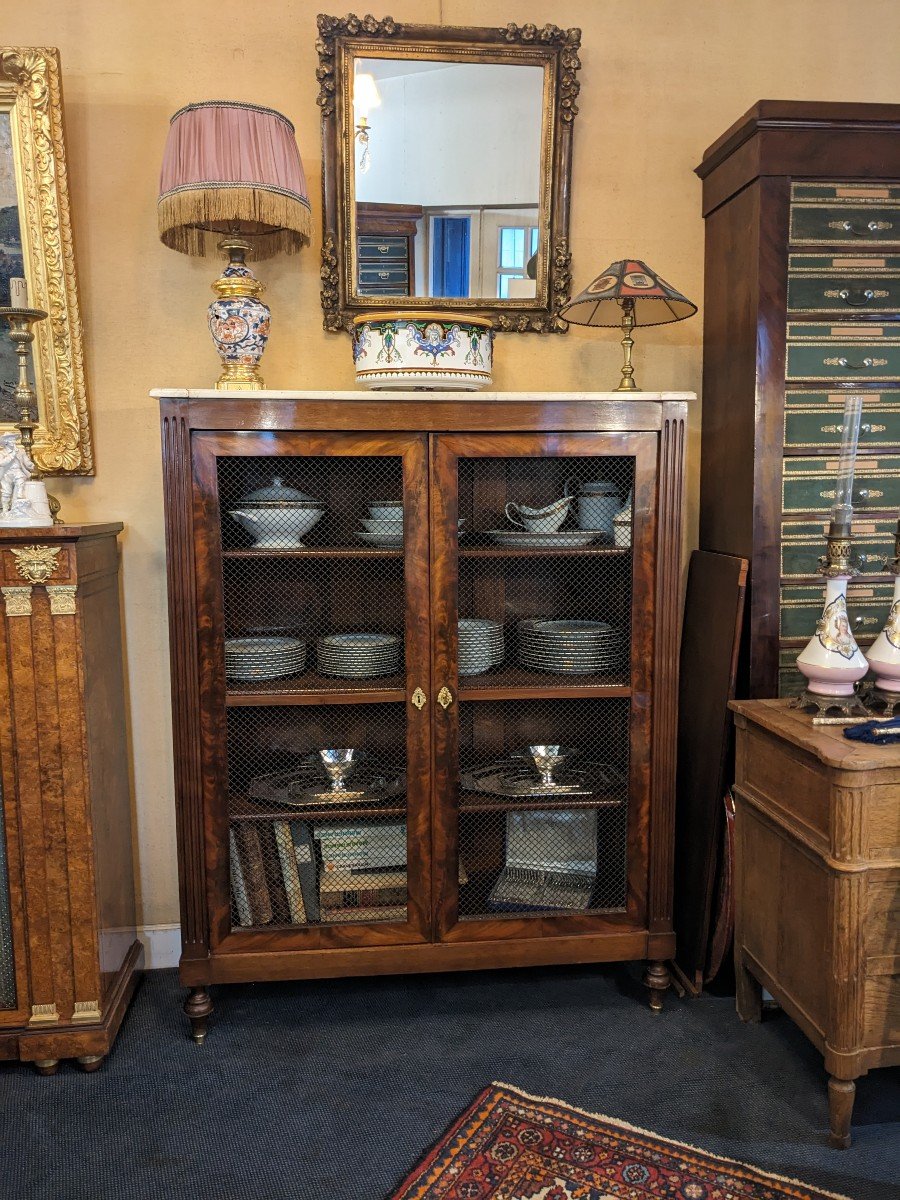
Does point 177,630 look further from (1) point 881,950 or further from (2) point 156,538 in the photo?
(1) point 881,950

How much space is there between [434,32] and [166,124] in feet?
2.39

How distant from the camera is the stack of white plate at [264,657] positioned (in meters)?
2.05

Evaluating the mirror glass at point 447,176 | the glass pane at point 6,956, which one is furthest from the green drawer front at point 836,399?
the glass pane at point 6,956

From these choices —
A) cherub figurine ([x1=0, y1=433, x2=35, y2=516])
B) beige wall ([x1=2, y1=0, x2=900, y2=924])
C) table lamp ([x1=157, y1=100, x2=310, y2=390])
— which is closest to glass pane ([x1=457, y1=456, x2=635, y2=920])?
beige wall ([x1=2, y1=0, x2=900, y2=924])

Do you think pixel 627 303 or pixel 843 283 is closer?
pixel 843 283

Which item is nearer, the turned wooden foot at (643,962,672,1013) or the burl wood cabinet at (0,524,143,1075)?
the burl wood cabinet at (0,524,143,1075)

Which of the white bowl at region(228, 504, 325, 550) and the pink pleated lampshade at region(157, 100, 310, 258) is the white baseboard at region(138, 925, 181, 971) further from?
the pink pleated lampshade at region(157, 100, 310, 258)

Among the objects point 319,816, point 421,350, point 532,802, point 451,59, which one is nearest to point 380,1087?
point 319,816

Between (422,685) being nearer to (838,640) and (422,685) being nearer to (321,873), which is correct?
(321,873)

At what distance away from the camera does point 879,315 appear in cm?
213

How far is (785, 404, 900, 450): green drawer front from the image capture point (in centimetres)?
214

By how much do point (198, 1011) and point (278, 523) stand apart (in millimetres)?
1156

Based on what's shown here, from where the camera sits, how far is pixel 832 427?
2.15m

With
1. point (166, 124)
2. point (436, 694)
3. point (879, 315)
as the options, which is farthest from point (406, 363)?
point (879, 315)
